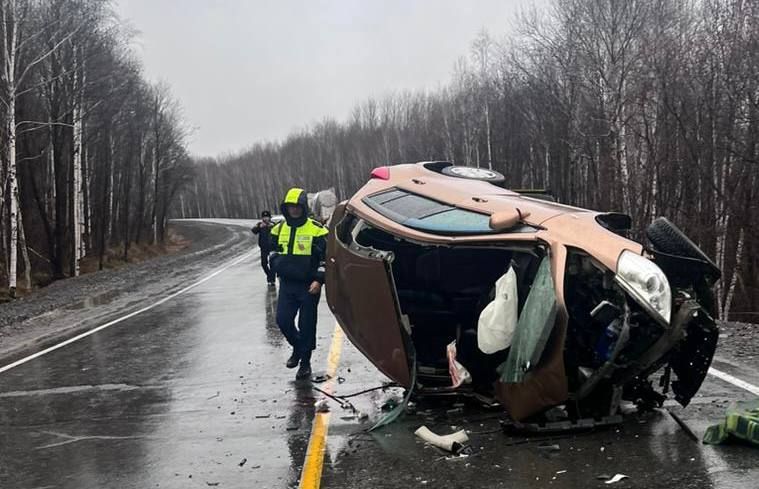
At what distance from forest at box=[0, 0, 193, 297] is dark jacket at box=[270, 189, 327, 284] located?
15787 millimetres

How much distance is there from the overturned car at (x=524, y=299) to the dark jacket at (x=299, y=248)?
100 centimetres

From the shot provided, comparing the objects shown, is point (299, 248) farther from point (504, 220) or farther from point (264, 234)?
point (264, 234)

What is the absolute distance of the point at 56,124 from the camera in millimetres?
22938

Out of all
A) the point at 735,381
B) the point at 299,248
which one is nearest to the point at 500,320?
the point at 735,381

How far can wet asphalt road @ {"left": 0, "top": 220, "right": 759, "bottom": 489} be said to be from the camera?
3902 mm

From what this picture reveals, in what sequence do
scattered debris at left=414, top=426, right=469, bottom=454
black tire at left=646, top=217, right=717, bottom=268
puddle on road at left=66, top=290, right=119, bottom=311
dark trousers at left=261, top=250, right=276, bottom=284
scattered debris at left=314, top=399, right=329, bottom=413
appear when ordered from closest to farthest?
black tire at left=646, top=217, right=717, bottom=268, scattered debris at left=414, top=426, right=469, bottom=454, scattered debris at left=314, top=399, right=329, bottom=413, puddle on road at left=66, top=290, right=119, bottom=311, dark trousers at left=261, top=250, right=276, bottom=284

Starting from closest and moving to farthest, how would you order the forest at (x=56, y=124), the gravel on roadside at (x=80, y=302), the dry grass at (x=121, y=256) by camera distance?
the gravel on roadside at (x=80, y=302) → the forest at (x=56, y=124) → the dry grass at (x=121, y=256)

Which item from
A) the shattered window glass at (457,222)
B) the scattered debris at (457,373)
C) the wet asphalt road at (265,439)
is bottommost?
the wet asphalt road at (265,439)

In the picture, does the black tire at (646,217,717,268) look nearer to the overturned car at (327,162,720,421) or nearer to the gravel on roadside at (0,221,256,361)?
the overturned car at (327,162,720,421)

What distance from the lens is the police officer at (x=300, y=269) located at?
6.66 m

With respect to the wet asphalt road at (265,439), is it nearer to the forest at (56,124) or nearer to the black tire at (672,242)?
the black tire at (672,242)

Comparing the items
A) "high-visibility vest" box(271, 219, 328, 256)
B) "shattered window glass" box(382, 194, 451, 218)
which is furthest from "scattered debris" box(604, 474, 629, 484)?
"high-visibility vest" box(271, 219, 328, 256)

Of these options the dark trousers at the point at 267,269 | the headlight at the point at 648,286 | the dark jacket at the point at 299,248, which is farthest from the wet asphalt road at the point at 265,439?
the dark trousers at the point at 267,269

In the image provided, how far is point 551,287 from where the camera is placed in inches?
158
